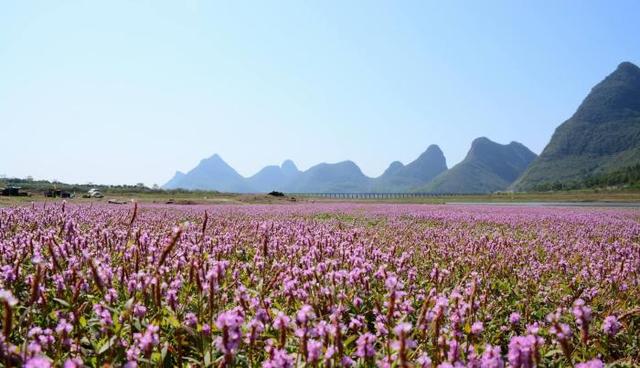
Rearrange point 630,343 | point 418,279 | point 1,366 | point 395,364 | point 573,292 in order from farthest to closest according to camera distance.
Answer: point 418,279
point 573,292
point 630,343
point 395,364
point 1,366

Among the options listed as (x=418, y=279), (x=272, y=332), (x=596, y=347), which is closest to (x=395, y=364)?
(x=272, y=332)

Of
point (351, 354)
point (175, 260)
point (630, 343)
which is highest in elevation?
point (175, 260)

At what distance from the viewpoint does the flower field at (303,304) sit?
8.85ft

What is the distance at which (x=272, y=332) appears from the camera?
4168 mm

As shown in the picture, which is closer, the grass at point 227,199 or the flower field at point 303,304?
the flower field at point 303,304

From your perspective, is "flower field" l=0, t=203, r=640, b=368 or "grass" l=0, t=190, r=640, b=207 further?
"grass" l=0, t=190, r=640, b=207

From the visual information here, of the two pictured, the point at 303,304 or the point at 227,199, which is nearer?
the point at 303,304

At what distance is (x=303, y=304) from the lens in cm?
425

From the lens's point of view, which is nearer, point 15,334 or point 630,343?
point 15,334

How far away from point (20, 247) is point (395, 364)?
628 cm

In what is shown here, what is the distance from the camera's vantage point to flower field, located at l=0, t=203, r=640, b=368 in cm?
270

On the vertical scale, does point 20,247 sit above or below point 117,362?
above

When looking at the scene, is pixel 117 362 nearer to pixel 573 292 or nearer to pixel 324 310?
pixel 324 310

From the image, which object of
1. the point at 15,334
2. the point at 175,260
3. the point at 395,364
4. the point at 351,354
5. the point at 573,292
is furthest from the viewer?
the point at 573,292
